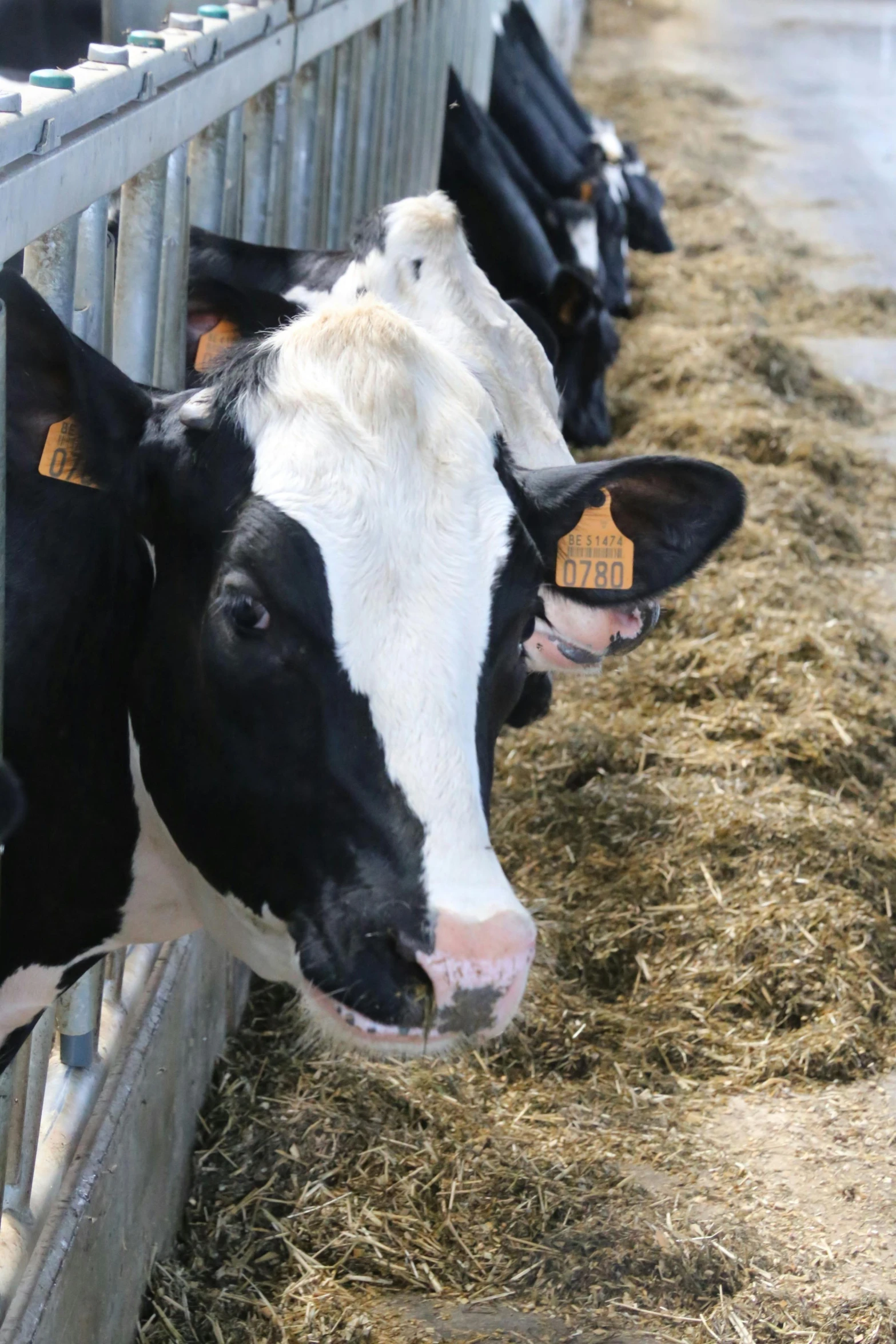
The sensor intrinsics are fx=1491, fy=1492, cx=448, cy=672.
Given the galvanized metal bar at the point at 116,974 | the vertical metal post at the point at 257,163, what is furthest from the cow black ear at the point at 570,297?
the galvanized metal bar at the point at 116,974

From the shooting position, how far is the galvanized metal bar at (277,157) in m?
3.67

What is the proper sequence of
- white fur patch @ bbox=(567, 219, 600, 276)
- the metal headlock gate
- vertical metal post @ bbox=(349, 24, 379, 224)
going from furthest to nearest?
1. white fur patch @ bbox=(567, 219, 600, 276)
2. vertical metal post @ bbox=(349, 24, 379, 224)
3. the metal headlock gate

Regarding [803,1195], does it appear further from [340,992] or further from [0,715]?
[0,715]

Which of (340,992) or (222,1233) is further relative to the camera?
(222,1233)

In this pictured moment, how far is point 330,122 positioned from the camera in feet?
14.3

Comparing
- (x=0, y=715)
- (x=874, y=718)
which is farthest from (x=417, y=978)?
(x=874, y=718)

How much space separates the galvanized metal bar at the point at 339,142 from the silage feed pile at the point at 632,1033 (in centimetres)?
158

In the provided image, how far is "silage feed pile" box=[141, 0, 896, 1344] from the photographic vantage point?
284 cm

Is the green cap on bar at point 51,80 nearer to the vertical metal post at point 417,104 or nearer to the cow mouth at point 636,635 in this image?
the cow mouth at point 636,635

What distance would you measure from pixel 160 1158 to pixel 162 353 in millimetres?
1535

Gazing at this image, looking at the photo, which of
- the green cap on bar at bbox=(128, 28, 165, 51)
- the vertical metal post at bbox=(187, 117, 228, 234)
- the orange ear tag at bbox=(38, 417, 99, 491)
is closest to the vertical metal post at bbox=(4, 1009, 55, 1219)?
the orange ear tag at bbox=(38, 417, 99, 491)

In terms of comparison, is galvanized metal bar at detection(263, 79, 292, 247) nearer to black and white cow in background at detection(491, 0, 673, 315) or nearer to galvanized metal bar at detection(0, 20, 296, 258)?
galvanized metal bar at detection(0, 20, 296, 258)

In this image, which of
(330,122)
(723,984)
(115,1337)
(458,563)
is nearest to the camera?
(458,563)

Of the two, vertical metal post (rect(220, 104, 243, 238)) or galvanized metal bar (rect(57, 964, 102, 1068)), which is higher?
vertical metal post (rect(220, 104, 243, 238))
